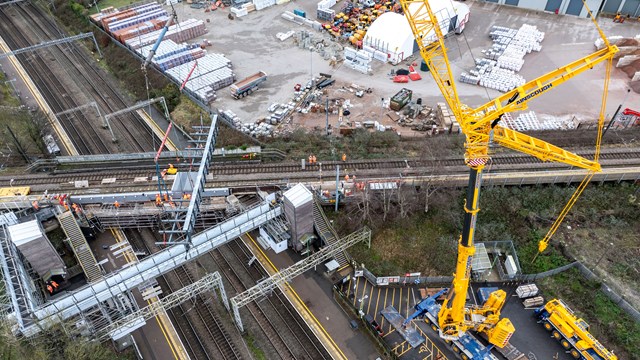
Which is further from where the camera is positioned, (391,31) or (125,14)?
(125,14)

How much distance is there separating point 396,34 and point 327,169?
39.0 m

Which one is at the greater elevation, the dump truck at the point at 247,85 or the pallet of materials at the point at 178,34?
the pallet of materials at the point at 178,34

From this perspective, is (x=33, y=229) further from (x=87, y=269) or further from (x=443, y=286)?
(x=443, y=286)

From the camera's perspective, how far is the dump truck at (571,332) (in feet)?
129

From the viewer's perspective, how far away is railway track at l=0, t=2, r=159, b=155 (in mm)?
70000

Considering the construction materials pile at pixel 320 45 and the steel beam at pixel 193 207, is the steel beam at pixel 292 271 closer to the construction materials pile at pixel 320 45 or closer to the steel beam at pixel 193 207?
the steel beam at pixel 193 207

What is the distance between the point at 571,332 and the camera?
40625mm

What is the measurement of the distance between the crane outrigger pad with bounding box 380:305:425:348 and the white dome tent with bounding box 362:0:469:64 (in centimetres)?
5377

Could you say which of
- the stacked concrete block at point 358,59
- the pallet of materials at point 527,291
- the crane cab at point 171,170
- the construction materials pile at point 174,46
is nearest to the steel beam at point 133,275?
the crane cab at point 171,170

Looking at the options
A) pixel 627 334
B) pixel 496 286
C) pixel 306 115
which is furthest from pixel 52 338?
pixel 627 334

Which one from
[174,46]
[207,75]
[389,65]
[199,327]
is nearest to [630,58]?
[389,65]

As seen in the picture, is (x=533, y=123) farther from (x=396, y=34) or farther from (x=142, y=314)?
(x=142, y=314)

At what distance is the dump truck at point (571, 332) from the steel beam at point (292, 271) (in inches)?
769

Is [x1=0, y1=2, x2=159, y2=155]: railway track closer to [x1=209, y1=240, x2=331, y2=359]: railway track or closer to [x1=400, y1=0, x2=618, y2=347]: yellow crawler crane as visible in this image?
[x1=209, y1=240, x2=331, y2=359]: railway track
